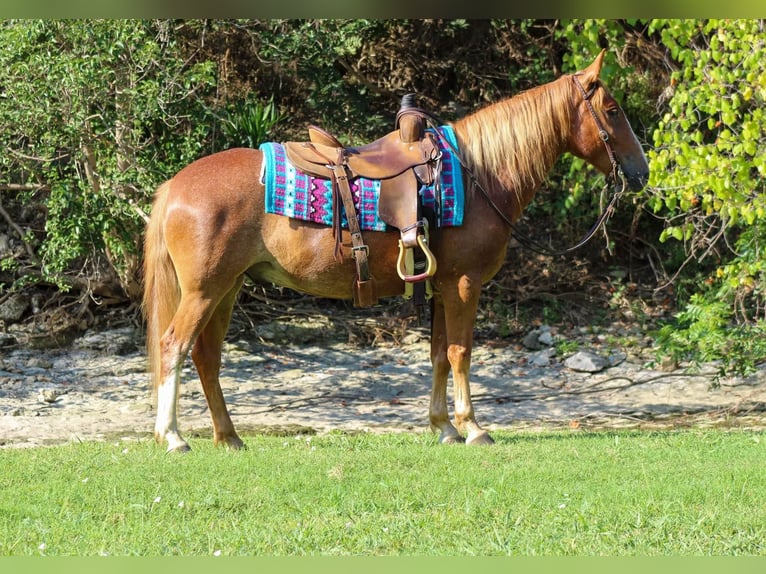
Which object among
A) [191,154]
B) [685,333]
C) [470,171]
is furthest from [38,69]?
[685,333]

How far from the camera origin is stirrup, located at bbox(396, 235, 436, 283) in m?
6.29

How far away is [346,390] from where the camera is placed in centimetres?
1078

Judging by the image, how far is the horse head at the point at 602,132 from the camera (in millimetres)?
6707

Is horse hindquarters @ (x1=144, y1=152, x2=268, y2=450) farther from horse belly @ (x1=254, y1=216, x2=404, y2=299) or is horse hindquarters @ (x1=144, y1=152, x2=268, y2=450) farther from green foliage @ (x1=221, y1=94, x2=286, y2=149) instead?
green foliage @ (x1=221, y1=94, x2=286, y2=149)

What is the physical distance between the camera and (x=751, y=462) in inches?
235

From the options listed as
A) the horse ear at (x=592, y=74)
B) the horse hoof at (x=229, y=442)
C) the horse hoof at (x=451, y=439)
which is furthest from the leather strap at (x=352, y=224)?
the horse ear at (x=592, y=74)

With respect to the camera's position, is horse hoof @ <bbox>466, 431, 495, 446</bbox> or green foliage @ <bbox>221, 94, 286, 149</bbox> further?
green foliage @ <bbox>221, 94, 286, 149</bbox>

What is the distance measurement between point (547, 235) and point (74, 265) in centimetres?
673

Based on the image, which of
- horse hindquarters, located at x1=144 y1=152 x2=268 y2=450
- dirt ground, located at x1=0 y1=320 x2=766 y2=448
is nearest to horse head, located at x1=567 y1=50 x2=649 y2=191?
horse hindquarters, located at x1=144 y1=152 x2=268 y2=450

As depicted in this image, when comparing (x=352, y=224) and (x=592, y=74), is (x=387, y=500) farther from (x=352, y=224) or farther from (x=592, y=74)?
(x=592, y=74)

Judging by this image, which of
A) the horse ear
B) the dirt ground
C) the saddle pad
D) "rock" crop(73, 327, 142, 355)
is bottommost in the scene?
the dirt ground

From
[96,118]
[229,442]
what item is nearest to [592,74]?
[229,442]

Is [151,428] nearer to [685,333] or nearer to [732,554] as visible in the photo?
[685,333]

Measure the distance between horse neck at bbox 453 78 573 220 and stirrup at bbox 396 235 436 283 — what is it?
70cm
